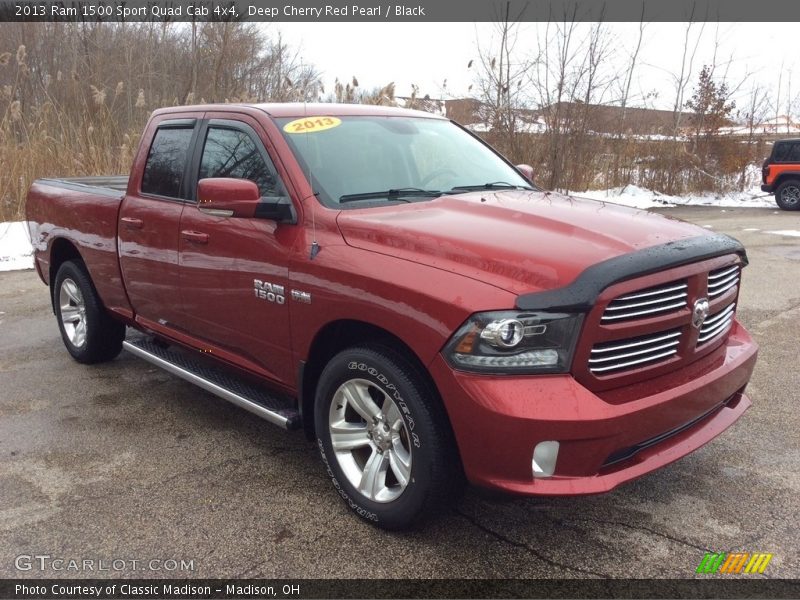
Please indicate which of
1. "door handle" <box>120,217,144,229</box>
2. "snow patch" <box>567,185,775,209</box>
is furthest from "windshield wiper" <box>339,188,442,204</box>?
"snow patch" <box>567,185,775,209</box>

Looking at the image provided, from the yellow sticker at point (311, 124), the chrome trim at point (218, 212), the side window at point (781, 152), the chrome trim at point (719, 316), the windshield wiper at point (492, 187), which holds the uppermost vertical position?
the side window at point (781, 152)

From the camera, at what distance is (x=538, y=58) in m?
16.9

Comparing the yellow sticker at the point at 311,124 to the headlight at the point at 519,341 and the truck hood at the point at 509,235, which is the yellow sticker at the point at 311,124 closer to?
the truck hood at the point at 509,235

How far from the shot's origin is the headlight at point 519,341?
2.44m

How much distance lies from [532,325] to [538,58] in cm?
1595

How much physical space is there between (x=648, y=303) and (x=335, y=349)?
1.40 m

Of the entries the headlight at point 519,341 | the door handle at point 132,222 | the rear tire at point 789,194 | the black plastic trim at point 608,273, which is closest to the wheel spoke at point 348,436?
the headlight at point 519,341

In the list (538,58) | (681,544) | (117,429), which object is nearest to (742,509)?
(681,544)

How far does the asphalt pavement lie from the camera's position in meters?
2.76

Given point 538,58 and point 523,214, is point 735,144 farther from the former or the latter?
point 523,214

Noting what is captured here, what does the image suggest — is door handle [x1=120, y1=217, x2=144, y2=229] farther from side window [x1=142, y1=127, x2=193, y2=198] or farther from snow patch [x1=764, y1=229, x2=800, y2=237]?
snow patch [x1=764, y1=229, x2=800, y2=237]

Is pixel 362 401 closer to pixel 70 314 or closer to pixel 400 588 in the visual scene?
pixel 400 588

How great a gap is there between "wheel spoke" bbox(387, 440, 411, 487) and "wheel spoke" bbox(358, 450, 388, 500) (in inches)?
2.3

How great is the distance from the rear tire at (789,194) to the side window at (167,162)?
17442 mm
